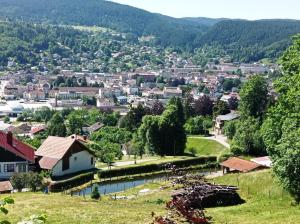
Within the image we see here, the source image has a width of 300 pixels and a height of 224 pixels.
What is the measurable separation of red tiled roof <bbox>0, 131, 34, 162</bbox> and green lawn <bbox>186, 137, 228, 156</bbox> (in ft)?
80.6

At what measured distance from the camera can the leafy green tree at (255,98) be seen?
5988 cm

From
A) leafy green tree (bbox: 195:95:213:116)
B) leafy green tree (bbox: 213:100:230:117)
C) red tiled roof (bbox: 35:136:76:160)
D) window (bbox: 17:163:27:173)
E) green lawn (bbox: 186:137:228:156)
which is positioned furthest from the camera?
leafy green tree (bbox: 195:95:213:116)

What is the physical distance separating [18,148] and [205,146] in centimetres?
2948

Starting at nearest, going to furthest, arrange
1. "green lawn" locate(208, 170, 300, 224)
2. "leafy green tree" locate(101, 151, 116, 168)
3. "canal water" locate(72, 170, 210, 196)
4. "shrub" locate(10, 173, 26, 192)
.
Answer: "green lawn" locate(208, 170, 300, 224) → "shrub" locate(10, 173, 26, 192) → "canal water" locate(72, 170, 210, 196) → "leafy green tree" locate(101, 151, 116, 168)

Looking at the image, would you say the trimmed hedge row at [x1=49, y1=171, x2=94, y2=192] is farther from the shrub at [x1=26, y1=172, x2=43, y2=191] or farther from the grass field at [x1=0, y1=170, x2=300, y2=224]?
the grass field at [x1=0, y1=170, x2=300, y2=224]

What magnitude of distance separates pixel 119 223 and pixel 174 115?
1490 inches

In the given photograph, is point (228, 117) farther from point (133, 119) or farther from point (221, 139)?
point (133, 119)

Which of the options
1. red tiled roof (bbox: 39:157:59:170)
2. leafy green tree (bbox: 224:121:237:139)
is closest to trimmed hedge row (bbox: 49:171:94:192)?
red tiled roof (bbox: 39:157:59:170)

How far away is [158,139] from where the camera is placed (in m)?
54.2

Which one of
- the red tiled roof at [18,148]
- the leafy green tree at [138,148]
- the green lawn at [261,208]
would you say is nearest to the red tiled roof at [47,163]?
the red tiled roof at [18,148]

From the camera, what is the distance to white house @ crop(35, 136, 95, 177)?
39938 mm

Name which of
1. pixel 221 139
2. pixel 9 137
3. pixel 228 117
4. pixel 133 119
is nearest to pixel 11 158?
pixel 9 137

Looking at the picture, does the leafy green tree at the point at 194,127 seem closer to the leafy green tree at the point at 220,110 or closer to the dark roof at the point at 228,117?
the dark roof at the point at 228,117

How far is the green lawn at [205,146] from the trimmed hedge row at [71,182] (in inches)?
863
